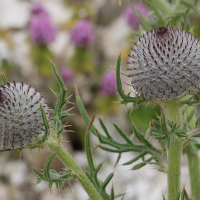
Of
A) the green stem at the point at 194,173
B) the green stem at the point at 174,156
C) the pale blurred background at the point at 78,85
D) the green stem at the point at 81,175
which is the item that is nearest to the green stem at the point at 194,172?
the green stem at the point at 194,173

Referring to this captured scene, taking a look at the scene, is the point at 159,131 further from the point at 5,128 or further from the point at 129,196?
the point at 129,196

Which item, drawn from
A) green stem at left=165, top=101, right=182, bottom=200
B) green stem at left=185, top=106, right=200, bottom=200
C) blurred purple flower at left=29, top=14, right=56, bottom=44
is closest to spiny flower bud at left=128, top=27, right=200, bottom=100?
green stem at left=165, top=101, right=182, bottom=200

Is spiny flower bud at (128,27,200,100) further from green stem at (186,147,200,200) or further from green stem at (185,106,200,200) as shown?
green stem at (186,147,200,200)

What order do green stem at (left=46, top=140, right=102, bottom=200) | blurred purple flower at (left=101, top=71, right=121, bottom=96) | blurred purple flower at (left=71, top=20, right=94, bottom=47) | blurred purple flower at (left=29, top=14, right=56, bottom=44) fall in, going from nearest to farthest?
green stem at (left=46, top=140, right=102, bottom=200) < blurred purple flower at (left=101, top=71, right=121, bottom=96) < blurred purple flower at (left=29, top=14, right=56, bottom=44) < blurred purple flower at (left=71, top=20, right=94, bottom=47)

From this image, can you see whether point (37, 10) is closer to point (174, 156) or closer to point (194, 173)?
point (194, 173)

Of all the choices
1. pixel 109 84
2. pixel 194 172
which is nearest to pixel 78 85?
pixel 109 84

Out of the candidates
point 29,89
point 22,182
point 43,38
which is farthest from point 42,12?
point 29,89
